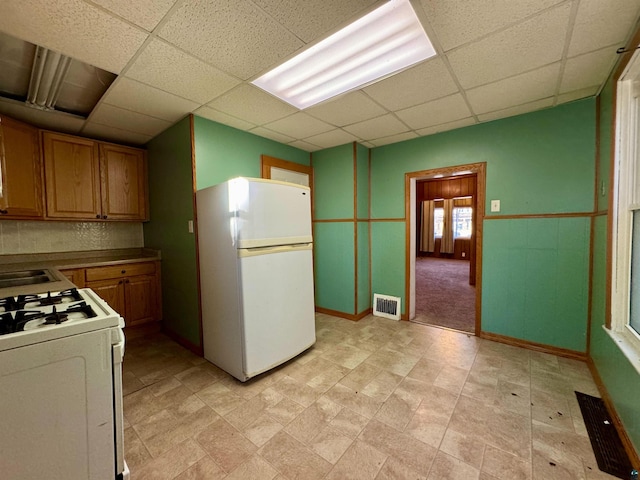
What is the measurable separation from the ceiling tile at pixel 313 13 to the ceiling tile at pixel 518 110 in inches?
75.0

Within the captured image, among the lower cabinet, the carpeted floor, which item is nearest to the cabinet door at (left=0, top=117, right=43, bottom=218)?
the lower cabinet

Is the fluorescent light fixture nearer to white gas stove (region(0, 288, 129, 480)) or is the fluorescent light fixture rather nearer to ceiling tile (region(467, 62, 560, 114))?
ceiling tile (region(467, 62, 560, 114))

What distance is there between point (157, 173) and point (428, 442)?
3.49m

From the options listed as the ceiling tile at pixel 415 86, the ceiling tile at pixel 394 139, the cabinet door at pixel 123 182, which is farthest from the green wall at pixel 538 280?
the cabinet door at pixel 123 182

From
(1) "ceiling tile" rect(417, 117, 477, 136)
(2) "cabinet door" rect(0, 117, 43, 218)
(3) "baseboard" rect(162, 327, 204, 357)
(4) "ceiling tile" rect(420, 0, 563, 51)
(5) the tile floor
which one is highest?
(1) "ceiling tile" rect(417, 117, 477, 136)

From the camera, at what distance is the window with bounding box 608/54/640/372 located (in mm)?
1539

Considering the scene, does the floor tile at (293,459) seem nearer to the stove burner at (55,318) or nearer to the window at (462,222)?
the stove burner at (55,318)

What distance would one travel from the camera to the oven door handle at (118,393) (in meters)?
1.05

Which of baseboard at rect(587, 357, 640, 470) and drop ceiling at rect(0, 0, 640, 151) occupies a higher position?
drop ceiling at rect(0, 0, 640, 151)

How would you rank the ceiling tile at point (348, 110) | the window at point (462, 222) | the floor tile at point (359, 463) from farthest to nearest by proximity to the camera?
the window at point (462, 222)
the ceiling tile at point (348, 110)
the floor tile at point (359, 463)

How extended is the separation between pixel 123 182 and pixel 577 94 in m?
4.54

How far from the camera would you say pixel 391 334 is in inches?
116

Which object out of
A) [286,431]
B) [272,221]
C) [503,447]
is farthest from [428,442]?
[272,221]

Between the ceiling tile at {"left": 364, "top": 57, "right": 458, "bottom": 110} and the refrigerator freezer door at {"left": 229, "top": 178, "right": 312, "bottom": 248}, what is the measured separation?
1.03 meters
